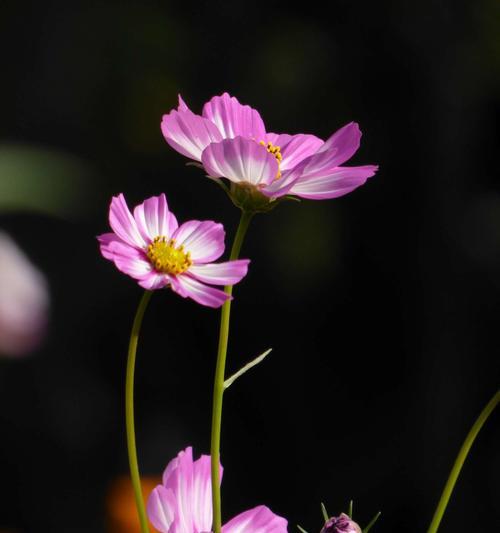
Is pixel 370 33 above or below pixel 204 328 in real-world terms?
above

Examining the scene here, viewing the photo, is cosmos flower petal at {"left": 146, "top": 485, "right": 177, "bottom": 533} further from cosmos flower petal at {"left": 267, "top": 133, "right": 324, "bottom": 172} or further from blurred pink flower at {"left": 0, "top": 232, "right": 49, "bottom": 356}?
blurred pink flower at {"left": 0, "top": 232, "right": 49, "bottom": 356}

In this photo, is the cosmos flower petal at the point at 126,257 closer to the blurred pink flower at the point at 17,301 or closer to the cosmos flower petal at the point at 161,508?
the cosmos flower petal at the point at 161,508

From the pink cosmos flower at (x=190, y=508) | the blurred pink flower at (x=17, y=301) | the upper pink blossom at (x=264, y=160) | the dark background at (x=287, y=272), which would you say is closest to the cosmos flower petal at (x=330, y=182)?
the upper pink blossom at (x=264, y=160)

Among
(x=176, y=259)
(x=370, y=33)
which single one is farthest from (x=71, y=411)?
(x=176, y=259)

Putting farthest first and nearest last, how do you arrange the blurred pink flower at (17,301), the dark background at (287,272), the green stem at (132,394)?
the dark background at (287,272) → the blurred pink flower at (17,301) → the green stem at (132,394)

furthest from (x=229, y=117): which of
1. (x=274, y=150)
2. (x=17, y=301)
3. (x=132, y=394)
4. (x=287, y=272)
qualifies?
(x=287, y=272)

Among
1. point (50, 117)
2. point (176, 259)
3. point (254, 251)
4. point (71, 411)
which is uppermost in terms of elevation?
point (50, 117)

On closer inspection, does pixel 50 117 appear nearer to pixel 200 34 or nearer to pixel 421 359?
pixel 200 34

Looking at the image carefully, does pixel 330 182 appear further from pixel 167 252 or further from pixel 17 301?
pixel 17 301

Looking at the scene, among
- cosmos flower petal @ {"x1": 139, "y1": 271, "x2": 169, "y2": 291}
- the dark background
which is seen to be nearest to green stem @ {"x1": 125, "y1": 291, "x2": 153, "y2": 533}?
cosmos flower petal @ {"x1": 139, "y1": 271, "x2": 169, "y2": 291}
